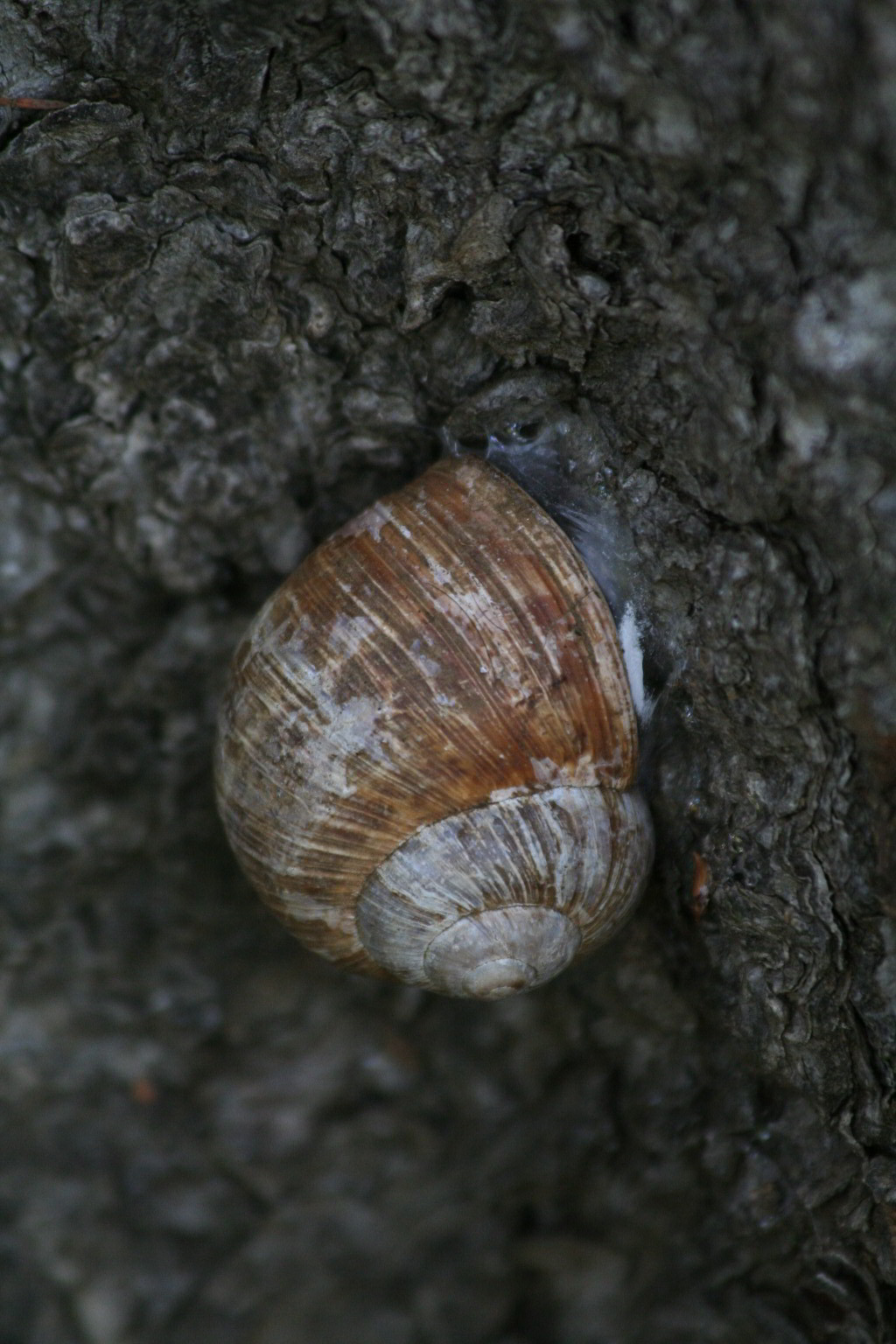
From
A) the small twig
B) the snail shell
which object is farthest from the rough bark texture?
the snail shell

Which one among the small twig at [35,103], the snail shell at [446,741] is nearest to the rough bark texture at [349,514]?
the small twig at [35,103]

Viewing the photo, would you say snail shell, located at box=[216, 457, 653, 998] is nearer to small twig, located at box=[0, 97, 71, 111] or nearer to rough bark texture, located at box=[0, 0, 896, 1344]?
rough bark texture, located at box=[0, 0, 896, 1344]

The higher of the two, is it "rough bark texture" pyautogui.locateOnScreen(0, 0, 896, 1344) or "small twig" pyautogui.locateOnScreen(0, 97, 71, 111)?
"small twig" pyautogui.locateOnScreen(0, 97, 71, 111)

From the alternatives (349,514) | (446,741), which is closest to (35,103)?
(349,514)

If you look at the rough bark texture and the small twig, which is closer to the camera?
the rough bark texture

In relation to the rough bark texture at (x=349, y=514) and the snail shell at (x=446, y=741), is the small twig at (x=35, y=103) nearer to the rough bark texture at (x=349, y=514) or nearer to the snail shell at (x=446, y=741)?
the rough bark texture at (x=349, y=514)
